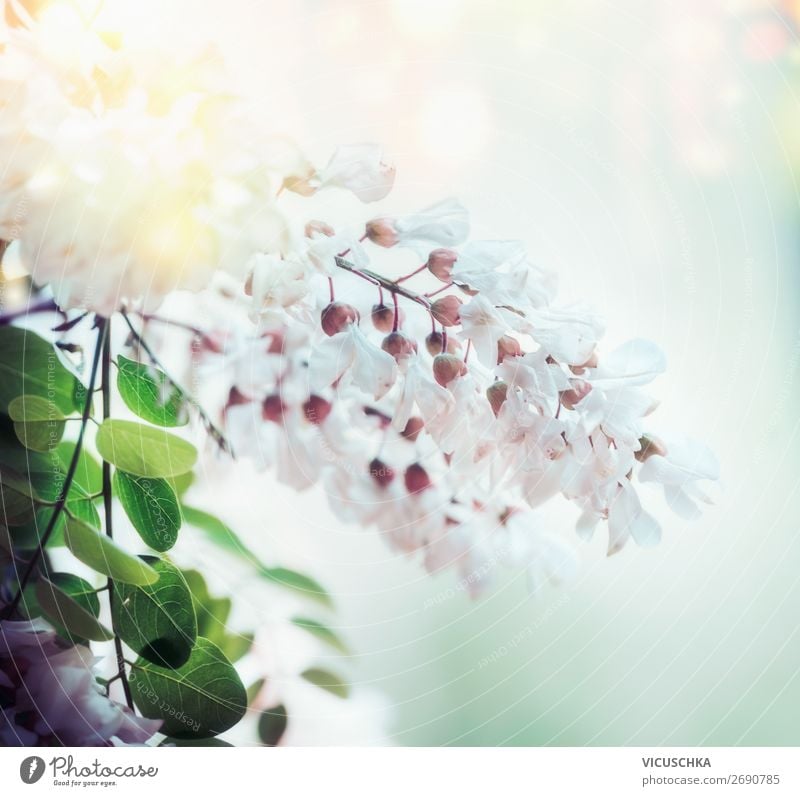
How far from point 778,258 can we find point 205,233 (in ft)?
0.97

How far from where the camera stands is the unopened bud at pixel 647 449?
0.39 m

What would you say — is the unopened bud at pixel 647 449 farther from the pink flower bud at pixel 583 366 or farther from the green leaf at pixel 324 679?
the green leaf at pixel 324 679

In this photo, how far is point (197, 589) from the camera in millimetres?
430

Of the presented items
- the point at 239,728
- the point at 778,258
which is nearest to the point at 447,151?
the point at 778,258

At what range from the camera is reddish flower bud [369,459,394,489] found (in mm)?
400

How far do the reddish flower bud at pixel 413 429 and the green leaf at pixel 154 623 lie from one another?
14 centimetres

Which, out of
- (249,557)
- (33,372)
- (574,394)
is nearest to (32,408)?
(33,372)

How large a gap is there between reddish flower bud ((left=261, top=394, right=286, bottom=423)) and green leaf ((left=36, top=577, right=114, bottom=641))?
0.43 ft

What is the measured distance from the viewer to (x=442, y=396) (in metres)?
0.37

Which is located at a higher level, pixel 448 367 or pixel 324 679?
pixel 448 367

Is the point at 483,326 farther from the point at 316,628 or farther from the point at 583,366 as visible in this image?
the point at 316,628

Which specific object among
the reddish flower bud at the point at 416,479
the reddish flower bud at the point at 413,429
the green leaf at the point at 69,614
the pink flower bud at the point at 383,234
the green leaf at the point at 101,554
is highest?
the pink flower bud at the point at 383,234

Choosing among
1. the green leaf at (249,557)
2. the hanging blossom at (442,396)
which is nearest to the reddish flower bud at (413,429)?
the hanging blossom at (442,396)

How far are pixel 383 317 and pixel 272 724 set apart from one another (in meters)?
0.22
